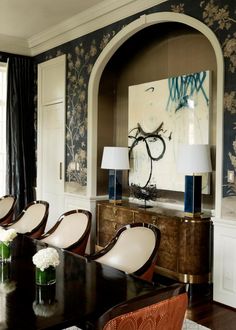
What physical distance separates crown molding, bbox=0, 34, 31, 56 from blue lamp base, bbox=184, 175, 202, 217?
151 inches

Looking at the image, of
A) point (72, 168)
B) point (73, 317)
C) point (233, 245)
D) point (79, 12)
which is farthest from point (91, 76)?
point (73, 317)

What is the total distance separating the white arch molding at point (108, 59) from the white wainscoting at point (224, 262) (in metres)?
0.14

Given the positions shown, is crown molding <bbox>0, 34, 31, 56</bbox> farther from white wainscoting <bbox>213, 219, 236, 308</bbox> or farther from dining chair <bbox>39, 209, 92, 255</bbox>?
white wainscoting <bbox>213, 219, 236, 308</bbox>

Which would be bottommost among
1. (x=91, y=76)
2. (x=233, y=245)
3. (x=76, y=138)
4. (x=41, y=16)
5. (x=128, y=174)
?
(x=233, y=245)

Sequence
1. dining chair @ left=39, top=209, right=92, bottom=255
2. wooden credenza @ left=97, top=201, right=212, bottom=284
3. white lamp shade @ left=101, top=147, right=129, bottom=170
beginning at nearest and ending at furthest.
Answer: dining chair @ left=39, top=209, right=92, bottom=255 → wooden credenza @ left=97, top=201, right=212, bottom=284 → white lamp shade @ left=101, top=147, right=129, bottom=170

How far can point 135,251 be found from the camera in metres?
2.68

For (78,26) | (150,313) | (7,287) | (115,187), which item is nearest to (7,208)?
(115,187)

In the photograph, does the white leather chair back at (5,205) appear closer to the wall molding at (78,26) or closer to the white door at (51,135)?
the white door at (51,135)

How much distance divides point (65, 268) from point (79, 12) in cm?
361

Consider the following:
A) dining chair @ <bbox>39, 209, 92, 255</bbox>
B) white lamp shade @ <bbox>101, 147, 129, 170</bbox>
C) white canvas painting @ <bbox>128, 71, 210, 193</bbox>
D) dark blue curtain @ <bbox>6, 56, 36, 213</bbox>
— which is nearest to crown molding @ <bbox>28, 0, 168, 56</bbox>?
dark blue curtain @ <bbox>6, 56, 36, 213</bbox>

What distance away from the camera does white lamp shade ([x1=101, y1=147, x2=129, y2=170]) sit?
4.38 metres

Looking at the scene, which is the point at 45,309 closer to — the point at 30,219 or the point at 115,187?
the point at 30,219

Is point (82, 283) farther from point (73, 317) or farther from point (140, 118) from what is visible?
point (140, 118)

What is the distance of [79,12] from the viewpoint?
480 cm
